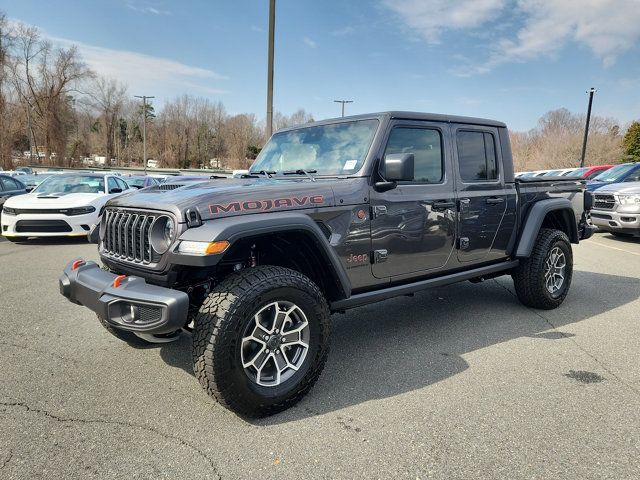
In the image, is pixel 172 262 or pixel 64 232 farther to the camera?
pixel 64 232

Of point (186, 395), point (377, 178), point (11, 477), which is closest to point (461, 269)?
point (377, 178)

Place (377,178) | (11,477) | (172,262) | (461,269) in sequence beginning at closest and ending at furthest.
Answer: (11,477), (172,262), (377,178), (461,269)

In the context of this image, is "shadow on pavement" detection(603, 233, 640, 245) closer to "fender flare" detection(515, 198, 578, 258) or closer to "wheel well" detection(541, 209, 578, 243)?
"wheel well" detection(541, 209, 578, 243)

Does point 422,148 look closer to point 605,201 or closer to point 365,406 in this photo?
point 365,406

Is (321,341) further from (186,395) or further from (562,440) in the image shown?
(562,440)

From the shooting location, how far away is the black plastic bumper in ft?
8.18

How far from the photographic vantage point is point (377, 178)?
11.3ft

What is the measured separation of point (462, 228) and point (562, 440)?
6.43ft

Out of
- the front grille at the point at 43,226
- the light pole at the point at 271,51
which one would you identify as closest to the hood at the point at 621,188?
the light pole at the point at 271,51

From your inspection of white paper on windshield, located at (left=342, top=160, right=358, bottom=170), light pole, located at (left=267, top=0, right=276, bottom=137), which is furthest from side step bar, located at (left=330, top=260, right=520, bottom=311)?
light pole, located at (left=267, top=0, right=276, bottom=137)

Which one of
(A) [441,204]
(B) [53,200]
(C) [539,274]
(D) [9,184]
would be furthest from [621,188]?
(D) [9,184]

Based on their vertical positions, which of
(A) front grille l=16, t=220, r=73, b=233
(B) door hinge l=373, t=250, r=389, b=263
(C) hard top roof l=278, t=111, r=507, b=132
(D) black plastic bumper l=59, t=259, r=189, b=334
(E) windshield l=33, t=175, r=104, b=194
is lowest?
(A) front grille l=16, t=220, r=73, b=233

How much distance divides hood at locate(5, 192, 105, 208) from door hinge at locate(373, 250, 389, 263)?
7867 mm

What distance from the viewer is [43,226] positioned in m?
9.02
